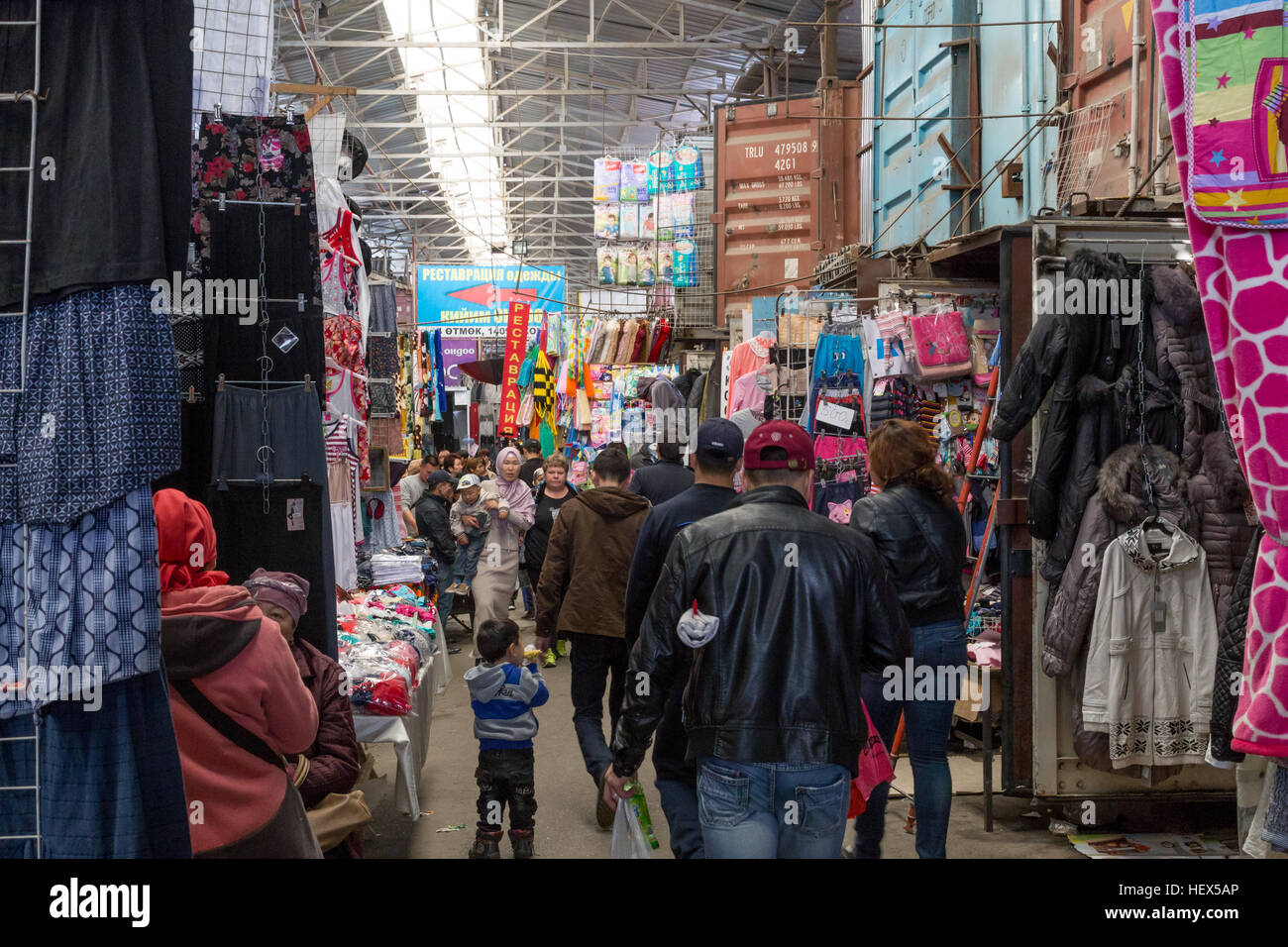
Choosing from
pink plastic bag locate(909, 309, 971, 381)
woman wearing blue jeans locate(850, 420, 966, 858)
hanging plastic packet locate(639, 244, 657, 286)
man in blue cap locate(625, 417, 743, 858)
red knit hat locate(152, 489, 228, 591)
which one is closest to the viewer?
red knit hat locate(152, 489, 228, 591)

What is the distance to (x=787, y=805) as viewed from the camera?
10.4ft

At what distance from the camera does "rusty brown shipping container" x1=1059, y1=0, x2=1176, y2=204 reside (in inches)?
265

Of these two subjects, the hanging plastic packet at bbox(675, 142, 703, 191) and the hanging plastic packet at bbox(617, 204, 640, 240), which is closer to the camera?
the hanging plastic packet at bbox(675, 142, 703, 191)

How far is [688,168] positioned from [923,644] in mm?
10391

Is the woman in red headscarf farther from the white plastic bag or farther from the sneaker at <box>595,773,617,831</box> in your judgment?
the sneaker at <box>595,773,617,831</box>

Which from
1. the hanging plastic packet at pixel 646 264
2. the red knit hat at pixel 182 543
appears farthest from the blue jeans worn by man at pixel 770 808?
the hanging plastic packet at pixel 646 264

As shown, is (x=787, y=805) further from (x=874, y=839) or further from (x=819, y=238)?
(x=819, y=238)

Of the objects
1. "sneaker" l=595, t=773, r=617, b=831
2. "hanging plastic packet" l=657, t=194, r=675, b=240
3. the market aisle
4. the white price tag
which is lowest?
the market aisle

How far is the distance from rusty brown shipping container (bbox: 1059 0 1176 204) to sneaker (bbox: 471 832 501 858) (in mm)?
4676

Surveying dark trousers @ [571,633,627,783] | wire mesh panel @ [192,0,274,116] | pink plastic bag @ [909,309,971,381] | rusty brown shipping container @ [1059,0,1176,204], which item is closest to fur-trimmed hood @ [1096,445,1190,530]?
pink plastic bag @ [909,309,971,381]

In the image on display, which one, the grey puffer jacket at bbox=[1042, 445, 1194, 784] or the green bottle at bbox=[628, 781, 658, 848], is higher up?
the grey puffer jacket at bbox=[1042, 445, 1194, 784]

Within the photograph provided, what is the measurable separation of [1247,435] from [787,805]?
1.58 m

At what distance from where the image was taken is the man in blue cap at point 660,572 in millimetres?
3988

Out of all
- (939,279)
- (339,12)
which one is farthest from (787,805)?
(339,12)
